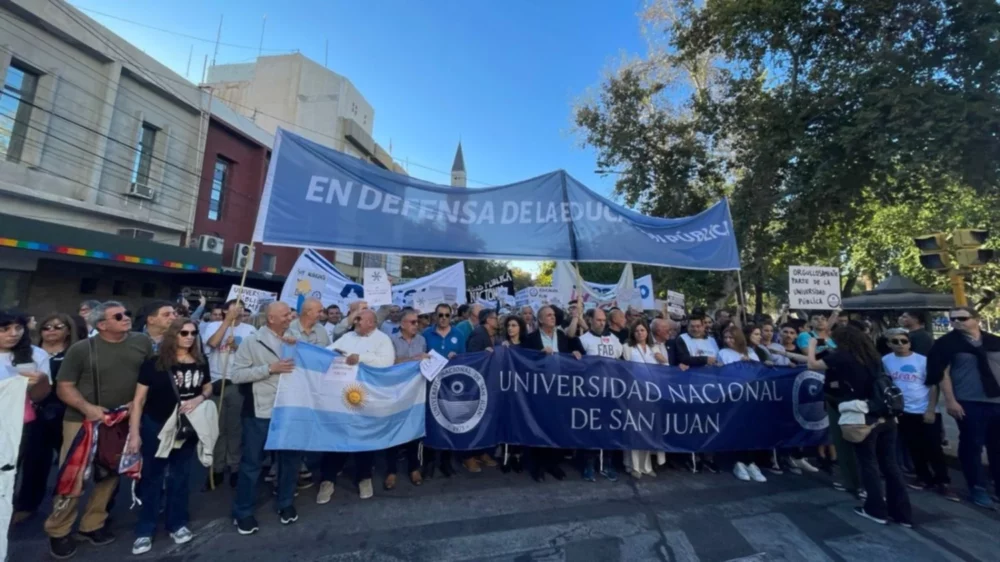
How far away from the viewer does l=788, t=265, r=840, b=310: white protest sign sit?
19.5 ft

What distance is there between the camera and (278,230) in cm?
437

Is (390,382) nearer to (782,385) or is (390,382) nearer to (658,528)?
(658,528)

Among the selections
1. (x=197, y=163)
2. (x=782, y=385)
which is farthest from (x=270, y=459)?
(x=197, y=163)

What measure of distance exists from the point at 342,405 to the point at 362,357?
0.51m

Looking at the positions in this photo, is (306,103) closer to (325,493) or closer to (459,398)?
(459,398)

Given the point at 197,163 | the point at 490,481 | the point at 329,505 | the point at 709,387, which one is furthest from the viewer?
the point at 197,163

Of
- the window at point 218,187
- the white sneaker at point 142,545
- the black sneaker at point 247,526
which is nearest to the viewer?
the white sneaker at point 142,545

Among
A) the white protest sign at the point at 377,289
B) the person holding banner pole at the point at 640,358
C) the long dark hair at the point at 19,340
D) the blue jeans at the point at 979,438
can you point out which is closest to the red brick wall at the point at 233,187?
the white protest sign at the point at 377,289

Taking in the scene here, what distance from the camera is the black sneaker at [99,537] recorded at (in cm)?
351

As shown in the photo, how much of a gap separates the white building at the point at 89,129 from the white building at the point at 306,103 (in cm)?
1338

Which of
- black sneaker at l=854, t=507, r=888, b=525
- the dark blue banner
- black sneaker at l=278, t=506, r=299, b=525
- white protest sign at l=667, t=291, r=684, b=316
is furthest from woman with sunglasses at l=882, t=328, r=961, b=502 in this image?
black sneaker at l=278, t=506, r=299, b=525

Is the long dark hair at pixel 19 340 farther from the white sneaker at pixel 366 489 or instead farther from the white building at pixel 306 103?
the white building at pixel 306 103

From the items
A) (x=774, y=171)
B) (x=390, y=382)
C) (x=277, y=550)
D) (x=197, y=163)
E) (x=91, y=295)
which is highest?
(x=197, y=163)

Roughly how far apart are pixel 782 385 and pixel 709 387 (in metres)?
1.09
